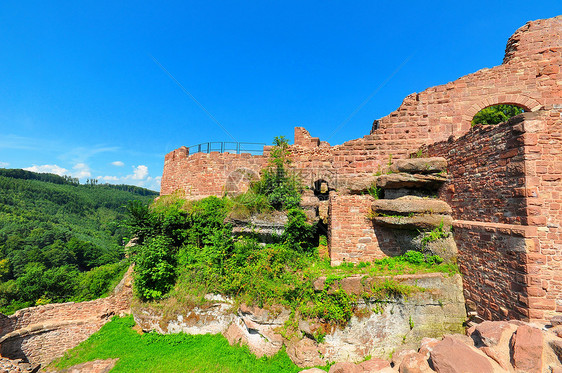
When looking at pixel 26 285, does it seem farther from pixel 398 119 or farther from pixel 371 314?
pixel 398 119

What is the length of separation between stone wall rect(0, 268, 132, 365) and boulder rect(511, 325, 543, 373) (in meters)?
13.0

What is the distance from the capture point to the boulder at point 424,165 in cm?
719

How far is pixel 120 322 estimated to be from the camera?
1028 cm

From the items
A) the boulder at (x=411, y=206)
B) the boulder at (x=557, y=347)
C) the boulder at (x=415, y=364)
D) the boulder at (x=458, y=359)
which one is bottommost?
the boulder at (x=415, y=364)

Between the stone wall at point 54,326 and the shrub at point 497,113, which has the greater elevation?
the shrub at point 497,113

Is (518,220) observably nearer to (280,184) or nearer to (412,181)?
(412,181)

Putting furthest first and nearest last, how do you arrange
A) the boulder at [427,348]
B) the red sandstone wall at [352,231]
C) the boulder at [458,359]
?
the red sandstone wall at [352,231]
the boulder at [427,348]
the boulder at [458,359]

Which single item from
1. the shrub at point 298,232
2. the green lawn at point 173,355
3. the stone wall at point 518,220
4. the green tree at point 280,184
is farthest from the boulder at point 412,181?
the green lawn at point 173,355

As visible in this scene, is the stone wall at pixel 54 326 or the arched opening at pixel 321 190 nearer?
the stone wall at pixel 54 326

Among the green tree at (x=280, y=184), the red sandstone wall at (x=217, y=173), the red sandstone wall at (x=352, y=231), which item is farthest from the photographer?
the red sandstone wall at (x=217, y=173)

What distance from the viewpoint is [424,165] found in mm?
7270

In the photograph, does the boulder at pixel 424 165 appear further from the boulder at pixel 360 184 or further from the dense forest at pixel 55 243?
the dense forest at pixel 55 243

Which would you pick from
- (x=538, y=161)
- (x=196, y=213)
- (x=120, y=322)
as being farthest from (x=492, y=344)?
(x=120, y=322)

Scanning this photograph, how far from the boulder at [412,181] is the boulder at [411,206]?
43cm
